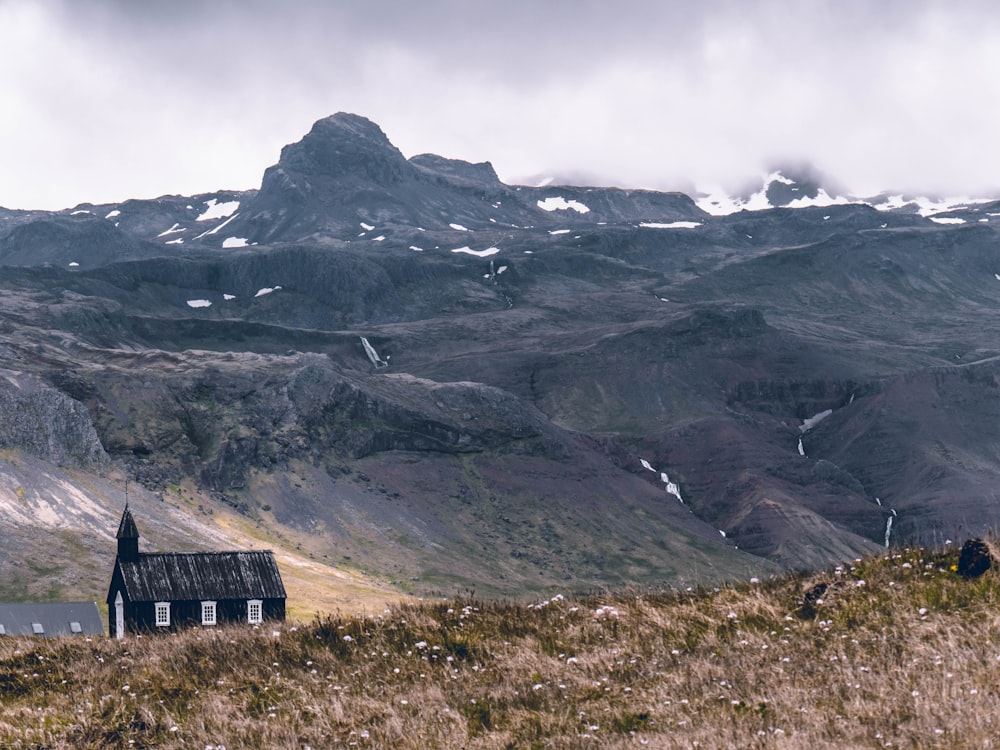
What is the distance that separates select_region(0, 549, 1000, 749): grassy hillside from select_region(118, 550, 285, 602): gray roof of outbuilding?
5068 centimetres

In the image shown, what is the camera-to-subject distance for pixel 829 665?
18094 millimetres

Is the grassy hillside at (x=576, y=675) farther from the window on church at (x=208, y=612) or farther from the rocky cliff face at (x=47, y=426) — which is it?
the rocky cliff face at (x=47, y=426)

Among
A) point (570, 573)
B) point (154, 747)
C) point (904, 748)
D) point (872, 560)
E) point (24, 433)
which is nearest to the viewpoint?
point (904, 748)

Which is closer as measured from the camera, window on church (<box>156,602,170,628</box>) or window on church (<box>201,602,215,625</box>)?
window on church (<box>201,602,215,625</box>)

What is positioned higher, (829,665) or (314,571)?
(829,665)

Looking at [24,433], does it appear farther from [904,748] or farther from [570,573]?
[904,748]

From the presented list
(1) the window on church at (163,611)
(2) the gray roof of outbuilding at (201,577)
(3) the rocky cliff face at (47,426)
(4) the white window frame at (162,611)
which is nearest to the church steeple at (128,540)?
(2) the gray roof of outbuilding at (201,577)

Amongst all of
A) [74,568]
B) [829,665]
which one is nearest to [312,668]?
[829,665]

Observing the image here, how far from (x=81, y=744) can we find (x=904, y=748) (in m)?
10.9

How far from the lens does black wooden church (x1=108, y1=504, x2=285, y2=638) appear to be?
238ft

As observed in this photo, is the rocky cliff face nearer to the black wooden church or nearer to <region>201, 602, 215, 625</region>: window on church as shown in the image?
the black wooden church

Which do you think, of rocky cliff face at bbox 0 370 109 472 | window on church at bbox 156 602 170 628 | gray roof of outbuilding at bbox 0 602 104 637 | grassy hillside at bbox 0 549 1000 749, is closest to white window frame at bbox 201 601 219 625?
window on church at bbox 156 602 170 628

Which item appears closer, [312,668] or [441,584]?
[312,668]

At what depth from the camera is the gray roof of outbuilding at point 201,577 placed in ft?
240
